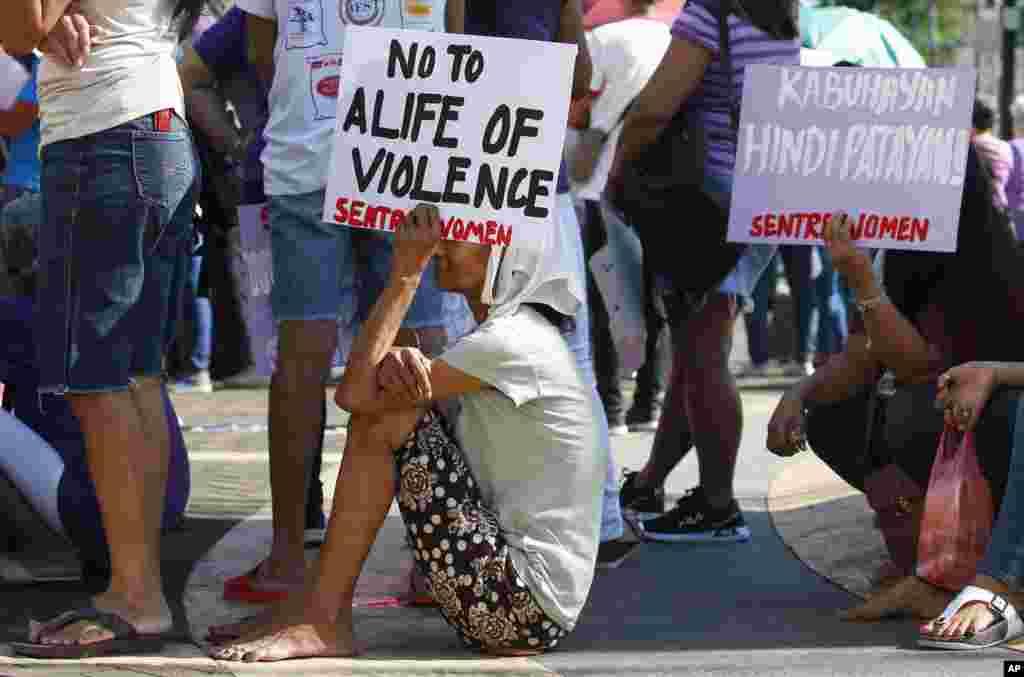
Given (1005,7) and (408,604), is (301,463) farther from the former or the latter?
(1005,7)

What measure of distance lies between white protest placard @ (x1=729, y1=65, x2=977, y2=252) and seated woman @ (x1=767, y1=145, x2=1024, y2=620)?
115 mm

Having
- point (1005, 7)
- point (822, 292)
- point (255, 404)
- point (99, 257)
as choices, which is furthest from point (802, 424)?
point (1005, 7)

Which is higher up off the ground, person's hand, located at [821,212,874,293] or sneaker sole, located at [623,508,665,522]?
person's hand, located at [821,212,874,293]

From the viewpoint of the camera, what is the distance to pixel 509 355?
14.2ft

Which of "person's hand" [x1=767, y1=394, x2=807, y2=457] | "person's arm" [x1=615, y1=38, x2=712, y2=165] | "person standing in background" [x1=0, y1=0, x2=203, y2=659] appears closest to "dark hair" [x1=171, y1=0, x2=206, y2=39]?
"person standing in background" [x1=0, y1=0, x2=203, y2=659]

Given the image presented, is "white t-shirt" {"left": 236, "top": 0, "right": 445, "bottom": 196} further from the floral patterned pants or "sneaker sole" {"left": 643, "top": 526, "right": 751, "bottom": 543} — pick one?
"sneaker sole" {"left": 643, "top": 526, "right": 751, "bottom": 543}

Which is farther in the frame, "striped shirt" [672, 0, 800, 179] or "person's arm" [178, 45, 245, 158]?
"person's arm" [178, 45, 245, 158]

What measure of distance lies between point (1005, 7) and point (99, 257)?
1555cm

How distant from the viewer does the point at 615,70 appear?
880cm

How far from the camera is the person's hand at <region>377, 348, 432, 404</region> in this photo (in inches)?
167

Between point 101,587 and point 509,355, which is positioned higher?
point 509,355

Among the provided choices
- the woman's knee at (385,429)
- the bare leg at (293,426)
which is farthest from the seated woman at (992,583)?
the bare leg at (293,426)

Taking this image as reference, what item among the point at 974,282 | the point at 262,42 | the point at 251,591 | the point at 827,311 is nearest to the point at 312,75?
the point at 262,42

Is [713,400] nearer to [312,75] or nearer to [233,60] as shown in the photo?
[312,75]
